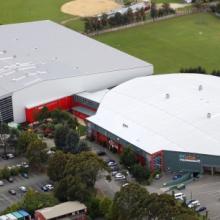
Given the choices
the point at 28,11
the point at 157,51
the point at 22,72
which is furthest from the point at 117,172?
the point at 28,11

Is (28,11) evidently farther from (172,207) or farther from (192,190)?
(172,207)

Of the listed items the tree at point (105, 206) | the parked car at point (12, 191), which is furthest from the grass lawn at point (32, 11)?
the tree at point (105, 206)

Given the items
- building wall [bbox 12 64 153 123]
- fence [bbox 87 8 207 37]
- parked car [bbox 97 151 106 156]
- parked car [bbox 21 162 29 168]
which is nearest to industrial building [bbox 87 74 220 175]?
parked car [bbox 97 151 106 156]

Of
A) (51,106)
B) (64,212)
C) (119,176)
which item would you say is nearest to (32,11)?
(51,106)

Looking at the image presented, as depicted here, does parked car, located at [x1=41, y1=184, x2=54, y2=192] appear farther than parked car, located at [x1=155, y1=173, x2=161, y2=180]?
No

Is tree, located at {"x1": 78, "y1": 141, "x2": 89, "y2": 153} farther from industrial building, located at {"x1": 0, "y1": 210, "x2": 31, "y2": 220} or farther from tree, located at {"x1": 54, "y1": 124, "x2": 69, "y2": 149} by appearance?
industrial building, located at {"x1": 0, "y1": 210, "x2": 31, "y2": 220}

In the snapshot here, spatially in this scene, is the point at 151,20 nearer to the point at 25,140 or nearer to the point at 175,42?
the point at 175,42
